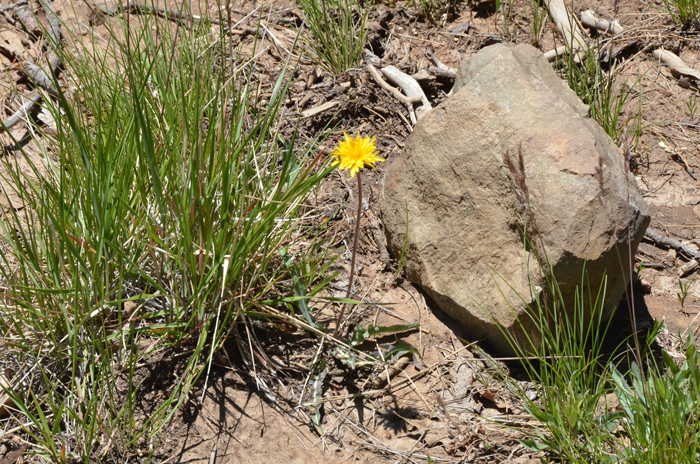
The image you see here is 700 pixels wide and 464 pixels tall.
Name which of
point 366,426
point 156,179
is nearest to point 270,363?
point 366,426

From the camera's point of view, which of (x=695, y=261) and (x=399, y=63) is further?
(x=399, y=63)

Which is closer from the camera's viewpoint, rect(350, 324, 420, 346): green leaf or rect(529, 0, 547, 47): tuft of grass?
rect(350, 324, 420, 346): green leaf

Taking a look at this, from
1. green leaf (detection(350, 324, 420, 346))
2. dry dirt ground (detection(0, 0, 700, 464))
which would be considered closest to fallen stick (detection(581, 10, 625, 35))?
dry dirt ground (detection(0, 0, 700, 464))

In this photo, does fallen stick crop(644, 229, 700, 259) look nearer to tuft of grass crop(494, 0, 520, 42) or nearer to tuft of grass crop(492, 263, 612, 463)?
tuft of grass crop(492, 263, 612, 463)

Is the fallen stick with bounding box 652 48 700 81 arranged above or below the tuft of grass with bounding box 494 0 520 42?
below

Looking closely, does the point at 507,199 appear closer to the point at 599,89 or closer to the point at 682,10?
the point at 599,89

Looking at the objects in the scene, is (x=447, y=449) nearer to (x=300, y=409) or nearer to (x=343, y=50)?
(x=300, y=409)

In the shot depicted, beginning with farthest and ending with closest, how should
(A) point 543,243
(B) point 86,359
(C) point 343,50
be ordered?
(C) point 343,50 < (A) point 543,243 < (B) point 86,359
